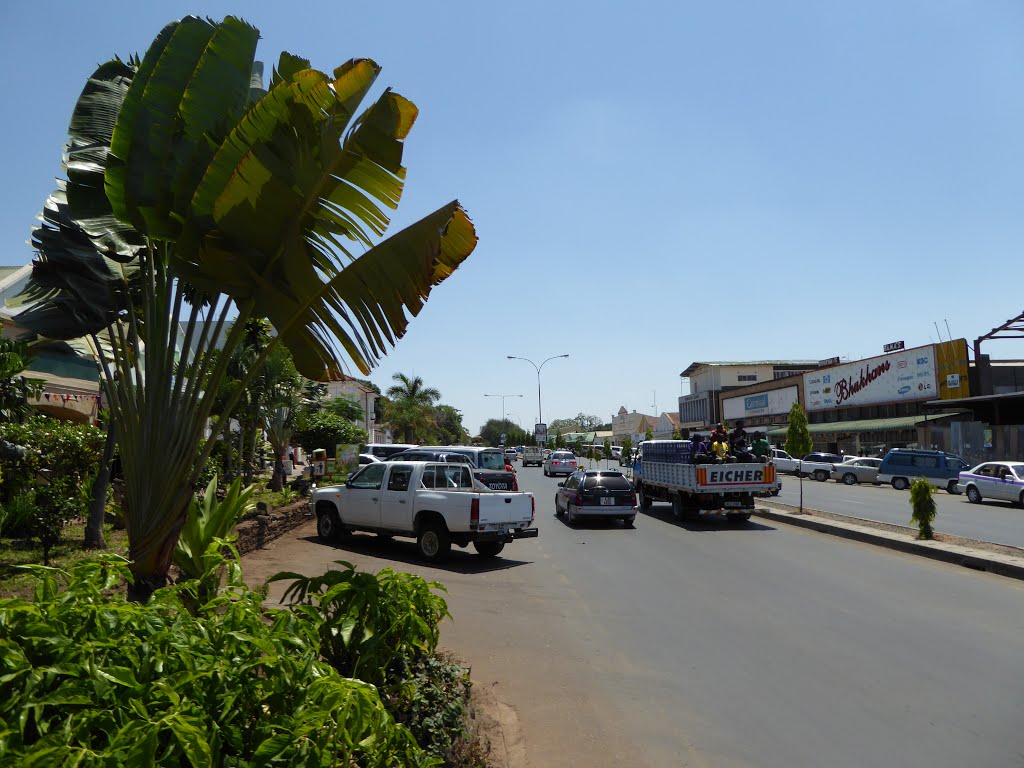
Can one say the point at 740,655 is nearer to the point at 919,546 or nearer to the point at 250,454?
the point at 919,546

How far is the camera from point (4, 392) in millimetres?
7414

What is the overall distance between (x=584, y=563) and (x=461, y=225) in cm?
927

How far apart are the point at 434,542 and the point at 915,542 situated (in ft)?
30.3

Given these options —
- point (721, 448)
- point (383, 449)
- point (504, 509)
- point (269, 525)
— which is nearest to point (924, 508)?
point (721, 448)

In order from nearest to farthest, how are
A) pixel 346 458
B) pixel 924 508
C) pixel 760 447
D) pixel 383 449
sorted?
pixel 924 508 < pixel 760 447 < pixel 346 458 < pixel 383 449

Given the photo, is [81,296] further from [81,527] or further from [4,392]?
[81,527]

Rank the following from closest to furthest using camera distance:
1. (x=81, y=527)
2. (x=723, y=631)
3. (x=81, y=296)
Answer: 1. (x=81, y=296)
2. (x=723, y=631)
3. (x=81, y=527)

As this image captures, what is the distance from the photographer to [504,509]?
495 inches

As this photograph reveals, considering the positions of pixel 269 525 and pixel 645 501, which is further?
pixel 645 501

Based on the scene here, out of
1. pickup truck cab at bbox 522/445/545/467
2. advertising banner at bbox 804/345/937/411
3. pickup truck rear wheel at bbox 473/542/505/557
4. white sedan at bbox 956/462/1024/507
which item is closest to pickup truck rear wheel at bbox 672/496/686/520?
pickup truck rear wheel at bbox 473/542/505/557

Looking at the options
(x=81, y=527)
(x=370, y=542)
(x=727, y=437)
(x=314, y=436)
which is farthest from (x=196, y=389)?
(x=314, y=436)

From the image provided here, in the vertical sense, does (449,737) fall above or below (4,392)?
below

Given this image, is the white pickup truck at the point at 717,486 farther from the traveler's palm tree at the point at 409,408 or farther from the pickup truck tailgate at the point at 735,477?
the traveler's palm tree at the point at 409,408

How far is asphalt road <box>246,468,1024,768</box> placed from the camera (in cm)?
491
